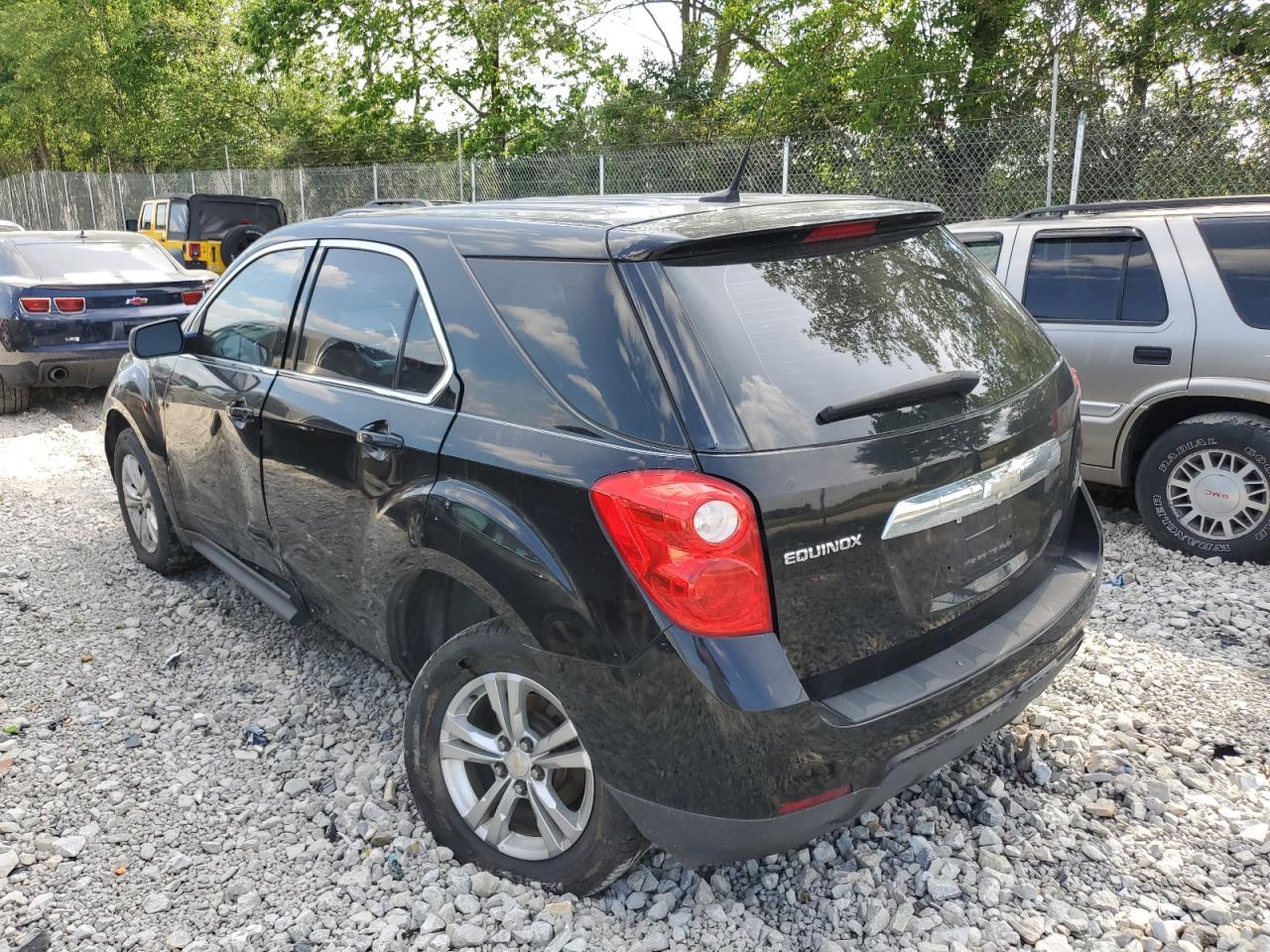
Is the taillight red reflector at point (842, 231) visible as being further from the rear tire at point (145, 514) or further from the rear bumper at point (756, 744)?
the rear tire at point (145, 514)

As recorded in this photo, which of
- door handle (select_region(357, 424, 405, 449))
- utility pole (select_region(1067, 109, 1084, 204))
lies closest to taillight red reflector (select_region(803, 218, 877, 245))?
door handle (select_region(357, 424, 405, 449))

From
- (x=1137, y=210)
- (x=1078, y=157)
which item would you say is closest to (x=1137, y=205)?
(x=1137, y=210)

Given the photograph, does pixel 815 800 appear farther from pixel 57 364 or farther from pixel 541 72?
pixel 541 72

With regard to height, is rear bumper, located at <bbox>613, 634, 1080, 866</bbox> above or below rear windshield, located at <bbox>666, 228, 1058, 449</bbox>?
below

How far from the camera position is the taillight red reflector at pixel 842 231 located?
258 centimetres

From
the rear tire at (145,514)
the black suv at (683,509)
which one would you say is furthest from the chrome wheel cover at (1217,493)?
the rear tire at (145,514)

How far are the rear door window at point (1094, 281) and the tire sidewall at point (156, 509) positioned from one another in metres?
4.67

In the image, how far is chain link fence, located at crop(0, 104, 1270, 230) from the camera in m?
9.76

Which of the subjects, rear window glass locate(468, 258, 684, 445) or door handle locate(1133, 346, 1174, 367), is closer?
rear window glass locate(468, 258, 684, 445)

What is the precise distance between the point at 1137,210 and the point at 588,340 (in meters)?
4.25

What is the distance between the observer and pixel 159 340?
399 centimetres

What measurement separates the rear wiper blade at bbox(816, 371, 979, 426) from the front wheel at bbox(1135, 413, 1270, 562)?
293 cm

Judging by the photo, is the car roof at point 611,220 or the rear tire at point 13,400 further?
the rear tire at point 13,400

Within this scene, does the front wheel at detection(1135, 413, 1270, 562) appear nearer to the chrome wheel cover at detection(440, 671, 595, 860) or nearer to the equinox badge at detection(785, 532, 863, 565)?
the equinox badge at detection(785, 532, 863, 565)
